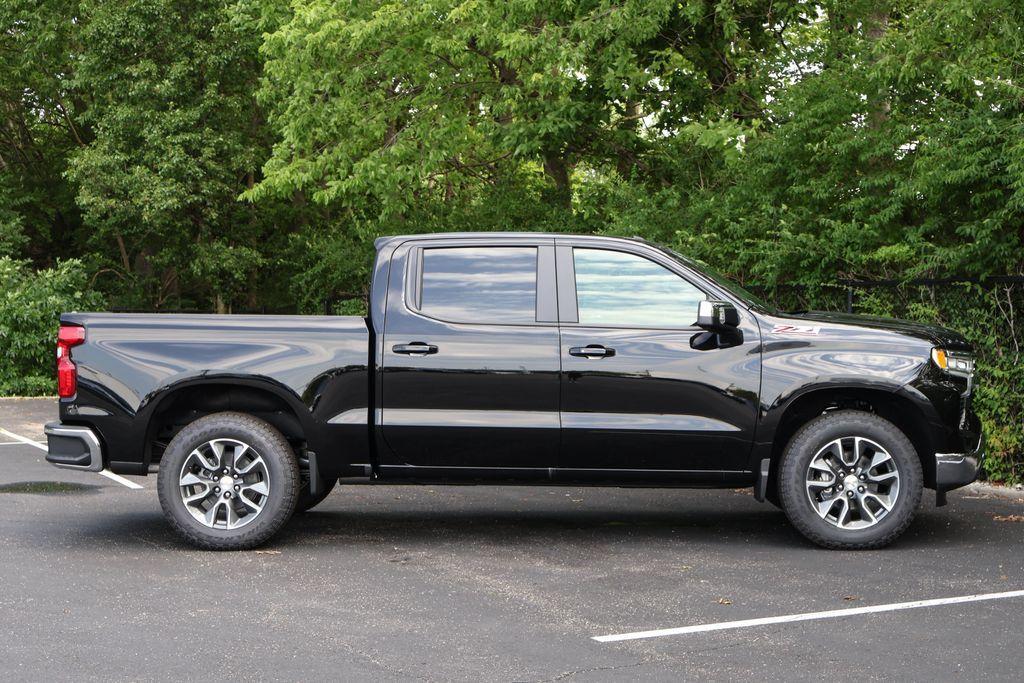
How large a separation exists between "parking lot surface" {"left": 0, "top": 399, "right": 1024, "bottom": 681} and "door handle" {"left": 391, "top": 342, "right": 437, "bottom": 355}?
1272 mm

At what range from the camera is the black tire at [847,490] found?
26.0 ft

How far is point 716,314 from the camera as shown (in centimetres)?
770

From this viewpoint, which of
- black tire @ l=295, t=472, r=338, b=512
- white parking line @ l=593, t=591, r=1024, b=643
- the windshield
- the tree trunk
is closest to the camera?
white parking line @ l=593, t=591, r=1024, b=643

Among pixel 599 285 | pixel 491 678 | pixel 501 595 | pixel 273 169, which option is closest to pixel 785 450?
pixel 599 285

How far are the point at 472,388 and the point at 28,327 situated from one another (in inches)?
628

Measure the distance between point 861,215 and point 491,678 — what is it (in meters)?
9.02

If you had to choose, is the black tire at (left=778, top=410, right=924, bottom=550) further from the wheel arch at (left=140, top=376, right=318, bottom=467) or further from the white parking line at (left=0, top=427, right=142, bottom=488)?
the white parking line at (left=0, top=427, right=142, bottom=488)

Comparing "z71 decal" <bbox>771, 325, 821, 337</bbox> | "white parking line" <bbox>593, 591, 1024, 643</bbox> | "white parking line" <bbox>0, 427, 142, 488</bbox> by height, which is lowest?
"white parking line" <bbox>0, 427, 142, 488</bbox>

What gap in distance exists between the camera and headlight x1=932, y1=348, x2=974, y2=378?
8016 mm

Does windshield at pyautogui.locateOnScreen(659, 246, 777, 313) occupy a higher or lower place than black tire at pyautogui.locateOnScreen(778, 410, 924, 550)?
higher

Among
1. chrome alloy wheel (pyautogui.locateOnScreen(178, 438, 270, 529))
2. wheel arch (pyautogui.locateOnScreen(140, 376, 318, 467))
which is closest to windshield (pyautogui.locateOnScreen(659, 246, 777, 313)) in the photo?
wheel arch (pyautogui.locateOnScreen(140, 376, 318, 467))

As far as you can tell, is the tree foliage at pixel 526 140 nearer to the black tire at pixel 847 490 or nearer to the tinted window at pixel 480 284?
the black tire at pixel 847 490

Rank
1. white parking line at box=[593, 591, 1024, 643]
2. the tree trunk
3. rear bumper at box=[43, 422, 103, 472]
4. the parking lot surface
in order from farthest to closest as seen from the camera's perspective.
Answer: the tree trunk < rear bumper at box=[43, 422, 103, 472] < white parking line at box=[593, 591, 1024, 643] < the parking lot surface

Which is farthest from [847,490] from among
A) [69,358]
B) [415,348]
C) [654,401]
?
[69,358]
